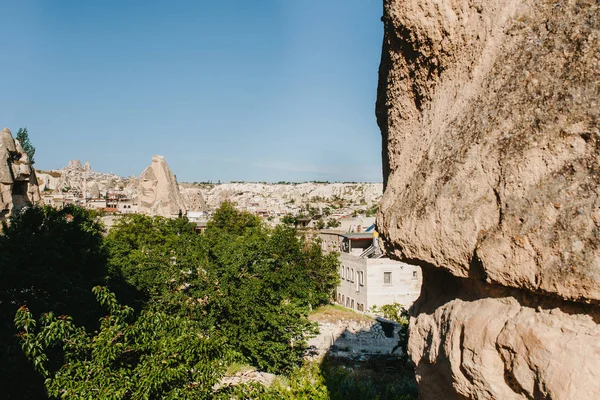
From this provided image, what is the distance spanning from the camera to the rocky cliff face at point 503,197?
9.59 feet

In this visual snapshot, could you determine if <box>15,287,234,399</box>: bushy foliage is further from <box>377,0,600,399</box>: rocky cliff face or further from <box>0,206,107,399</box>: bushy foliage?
<box>377,0,600,399</box>: rocky cliff face

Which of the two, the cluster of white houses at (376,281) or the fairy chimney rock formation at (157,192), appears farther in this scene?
the fairy chimney rock formation at (157,192)

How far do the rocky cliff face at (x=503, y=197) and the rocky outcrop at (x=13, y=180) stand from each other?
18866 millimetres

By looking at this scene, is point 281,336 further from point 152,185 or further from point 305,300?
point 152,185

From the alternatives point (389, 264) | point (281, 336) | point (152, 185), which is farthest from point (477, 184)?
point (152, 185)

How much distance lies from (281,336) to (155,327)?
31.4ft

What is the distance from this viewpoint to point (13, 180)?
1981 cm

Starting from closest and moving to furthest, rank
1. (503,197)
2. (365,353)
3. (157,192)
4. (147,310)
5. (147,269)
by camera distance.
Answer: (503,197) < (147,310) < (147,269) < (365,353) < (157,192)

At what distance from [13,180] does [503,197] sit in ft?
68.9

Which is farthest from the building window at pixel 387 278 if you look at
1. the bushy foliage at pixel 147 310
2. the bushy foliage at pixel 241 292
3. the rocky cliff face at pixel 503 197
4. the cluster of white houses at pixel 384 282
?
the rocky cliff face at pixel 503 197

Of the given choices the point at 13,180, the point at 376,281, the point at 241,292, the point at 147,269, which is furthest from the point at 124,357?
the point at 376,281

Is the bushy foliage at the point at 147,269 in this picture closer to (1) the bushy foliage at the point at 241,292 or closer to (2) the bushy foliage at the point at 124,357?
(1) the bushy foliage at the point at 241,292

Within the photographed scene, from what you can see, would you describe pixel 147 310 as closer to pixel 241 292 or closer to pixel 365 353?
pixel 241 292

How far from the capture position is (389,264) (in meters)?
29.6
